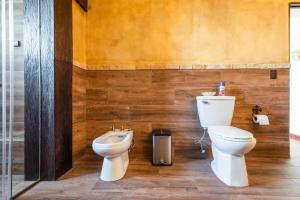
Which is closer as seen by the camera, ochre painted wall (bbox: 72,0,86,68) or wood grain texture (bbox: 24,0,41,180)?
wood grain texture (bbox: 24,0,41,180)

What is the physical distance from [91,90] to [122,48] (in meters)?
0.64

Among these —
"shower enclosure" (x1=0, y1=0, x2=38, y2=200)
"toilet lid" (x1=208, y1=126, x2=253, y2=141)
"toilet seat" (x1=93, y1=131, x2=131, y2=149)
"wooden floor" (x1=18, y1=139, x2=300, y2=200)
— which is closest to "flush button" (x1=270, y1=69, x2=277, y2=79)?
"wooden floor" (x1=18, y1=139, x2=300, y2=200)

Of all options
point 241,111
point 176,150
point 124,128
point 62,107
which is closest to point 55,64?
point 62,107

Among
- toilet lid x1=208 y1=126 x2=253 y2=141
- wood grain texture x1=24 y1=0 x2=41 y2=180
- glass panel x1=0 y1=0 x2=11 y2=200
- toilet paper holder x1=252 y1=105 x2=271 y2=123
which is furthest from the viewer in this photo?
toilet paper holder x1=252 y1=105 x2=271 y2=123

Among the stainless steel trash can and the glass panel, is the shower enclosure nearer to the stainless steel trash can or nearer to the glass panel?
the glass panel

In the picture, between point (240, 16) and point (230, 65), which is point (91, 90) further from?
point (240, 16)

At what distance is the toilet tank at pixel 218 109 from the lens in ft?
7.18

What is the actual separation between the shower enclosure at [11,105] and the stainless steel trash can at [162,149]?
1.14 m

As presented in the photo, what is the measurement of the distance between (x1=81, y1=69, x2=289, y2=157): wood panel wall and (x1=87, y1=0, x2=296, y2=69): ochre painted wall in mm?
174

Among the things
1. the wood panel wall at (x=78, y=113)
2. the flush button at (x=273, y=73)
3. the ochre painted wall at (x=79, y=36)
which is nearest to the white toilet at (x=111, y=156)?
the wood panel wall at (x=78, y=113)

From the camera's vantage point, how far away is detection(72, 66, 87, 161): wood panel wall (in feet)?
7.38

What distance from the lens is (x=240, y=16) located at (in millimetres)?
2477

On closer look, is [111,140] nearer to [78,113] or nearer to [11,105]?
[78,113]

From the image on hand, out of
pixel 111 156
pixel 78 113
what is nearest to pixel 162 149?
pixel 111 156
